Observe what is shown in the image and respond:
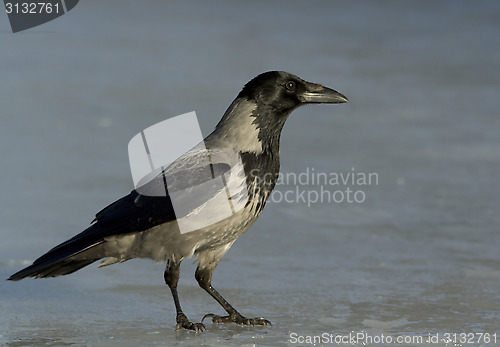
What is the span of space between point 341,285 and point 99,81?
17.6 feet

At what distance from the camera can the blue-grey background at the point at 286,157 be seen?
15.8ft

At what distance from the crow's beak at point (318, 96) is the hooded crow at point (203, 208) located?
7cm

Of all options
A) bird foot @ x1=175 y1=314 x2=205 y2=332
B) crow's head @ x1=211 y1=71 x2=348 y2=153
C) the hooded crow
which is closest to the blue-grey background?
bird foot @ x1=175 y1=314 x2=205 y2=332

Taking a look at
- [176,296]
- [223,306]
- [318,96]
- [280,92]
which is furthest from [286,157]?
[176,296]

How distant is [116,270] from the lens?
221 inches

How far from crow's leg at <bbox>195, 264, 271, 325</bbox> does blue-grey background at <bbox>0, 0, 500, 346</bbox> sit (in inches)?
4.8

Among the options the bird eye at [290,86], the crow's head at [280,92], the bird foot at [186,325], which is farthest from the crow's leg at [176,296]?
the bird eye at [290,86]

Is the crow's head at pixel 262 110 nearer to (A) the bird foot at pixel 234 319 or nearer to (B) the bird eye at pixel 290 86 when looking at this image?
(B) the bird eye at pixel 290 86

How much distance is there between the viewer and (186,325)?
4.45 m

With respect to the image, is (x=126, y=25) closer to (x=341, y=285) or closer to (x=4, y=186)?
(x=4, y=186)

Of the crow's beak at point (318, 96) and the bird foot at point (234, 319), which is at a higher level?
the crow's beak at point (318, 96)

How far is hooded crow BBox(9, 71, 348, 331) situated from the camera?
4.48m

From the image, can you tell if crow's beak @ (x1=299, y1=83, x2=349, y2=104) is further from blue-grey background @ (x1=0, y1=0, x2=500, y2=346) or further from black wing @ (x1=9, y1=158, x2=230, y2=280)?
blue-grey background @ (x1=0, y1=0, x2=500, y2=346)

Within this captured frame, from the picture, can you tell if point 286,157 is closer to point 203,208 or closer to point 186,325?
point 203,208
